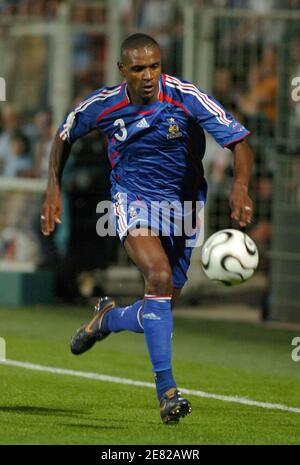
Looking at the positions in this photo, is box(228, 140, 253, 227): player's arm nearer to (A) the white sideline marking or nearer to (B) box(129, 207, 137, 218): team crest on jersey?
(B) box(129, 207, 137, 218): team crest on jersey

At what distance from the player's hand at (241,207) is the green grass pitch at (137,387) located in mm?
1173

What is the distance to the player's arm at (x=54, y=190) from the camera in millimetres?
8211

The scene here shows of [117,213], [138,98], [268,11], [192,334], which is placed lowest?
[192,334]

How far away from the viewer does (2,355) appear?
11414 mm

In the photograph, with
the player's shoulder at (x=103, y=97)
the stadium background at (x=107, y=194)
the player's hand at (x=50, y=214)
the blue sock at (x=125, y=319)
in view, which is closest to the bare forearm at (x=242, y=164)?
the player's shoulder at (x=103, y=97)

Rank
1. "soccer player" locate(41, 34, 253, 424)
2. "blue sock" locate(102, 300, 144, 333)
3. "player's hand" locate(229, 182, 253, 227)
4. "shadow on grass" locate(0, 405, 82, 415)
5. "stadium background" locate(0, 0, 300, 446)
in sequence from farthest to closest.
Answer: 1. "stadium background" locate(0, 0, 300, 446)
2. "blue sock" locate(102, 300, 144, 333)
3. "shadow on grass" locate(0, 405, 82, 415)
4. "soccer player" locate(41, 34, 253, 424)
5. "player's hand" locate(229, 182, 253, 227)

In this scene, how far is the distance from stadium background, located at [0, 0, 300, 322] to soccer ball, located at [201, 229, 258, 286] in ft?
22.2

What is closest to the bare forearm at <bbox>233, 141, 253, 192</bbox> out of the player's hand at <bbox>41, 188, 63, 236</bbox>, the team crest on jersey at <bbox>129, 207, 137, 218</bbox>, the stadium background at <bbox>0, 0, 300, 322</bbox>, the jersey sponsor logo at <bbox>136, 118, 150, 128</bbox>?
the jersey sponsor logo at <bbox>136, 118, 150, 128</bbox>

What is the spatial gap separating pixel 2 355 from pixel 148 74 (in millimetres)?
4093

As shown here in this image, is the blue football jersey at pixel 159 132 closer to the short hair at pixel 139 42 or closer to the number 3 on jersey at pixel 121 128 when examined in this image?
the number 3 on jersey at pixel 121 128

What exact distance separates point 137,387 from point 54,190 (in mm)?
1940

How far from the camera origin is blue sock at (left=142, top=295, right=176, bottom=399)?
777 centimetres
